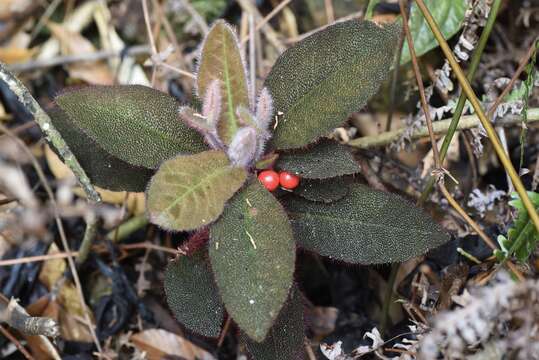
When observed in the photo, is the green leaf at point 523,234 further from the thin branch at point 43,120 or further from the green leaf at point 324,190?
the thin branch at point 43,120

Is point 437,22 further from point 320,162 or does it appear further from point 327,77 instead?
point 320,162

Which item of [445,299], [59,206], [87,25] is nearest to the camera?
[445,299]

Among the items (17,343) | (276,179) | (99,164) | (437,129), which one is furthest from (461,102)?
(17,343)

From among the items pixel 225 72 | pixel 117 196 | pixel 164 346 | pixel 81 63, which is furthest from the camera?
pixel 81 63

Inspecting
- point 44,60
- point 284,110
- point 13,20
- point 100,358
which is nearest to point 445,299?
point 284,110

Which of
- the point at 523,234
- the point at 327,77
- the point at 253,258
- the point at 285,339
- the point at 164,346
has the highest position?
the point at 327,77

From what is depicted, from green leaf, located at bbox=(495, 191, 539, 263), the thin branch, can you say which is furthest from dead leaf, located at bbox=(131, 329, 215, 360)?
green leaf, located at bbox=(495, 191, 539, 263)

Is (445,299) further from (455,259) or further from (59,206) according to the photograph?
(59,206)
